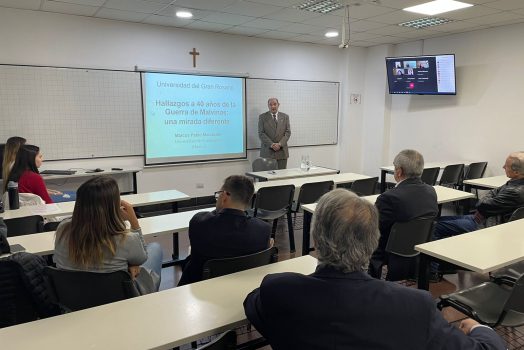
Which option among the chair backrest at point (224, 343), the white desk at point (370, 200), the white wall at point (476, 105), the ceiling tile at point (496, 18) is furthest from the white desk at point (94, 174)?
the ceiling tile at point (496, 18)

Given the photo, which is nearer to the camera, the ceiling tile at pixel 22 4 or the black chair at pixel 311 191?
the black chair at pixel 311 191

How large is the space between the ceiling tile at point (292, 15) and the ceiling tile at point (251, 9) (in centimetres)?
13

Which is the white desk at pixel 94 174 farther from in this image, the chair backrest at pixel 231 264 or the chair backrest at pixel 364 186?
the chair backrest at pixel 231 264

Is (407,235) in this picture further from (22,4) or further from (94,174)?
(22,4)

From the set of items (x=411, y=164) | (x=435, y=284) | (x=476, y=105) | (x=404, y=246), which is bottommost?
(x=435, y=284)

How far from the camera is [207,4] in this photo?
4.54 meters

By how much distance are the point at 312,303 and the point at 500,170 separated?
5.99 meters

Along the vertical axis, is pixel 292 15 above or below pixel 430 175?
Result: above

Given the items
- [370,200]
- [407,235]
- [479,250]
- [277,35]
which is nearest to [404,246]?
[407,235]

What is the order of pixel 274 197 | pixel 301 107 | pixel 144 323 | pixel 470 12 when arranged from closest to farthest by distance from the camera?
pixel 144 323 < pixel 274 197 < pixel 470 12 < pixel 301 107

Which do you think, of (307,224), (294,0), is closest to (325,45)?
(294,0)

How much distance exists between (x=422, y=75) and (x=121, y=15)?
482 cm

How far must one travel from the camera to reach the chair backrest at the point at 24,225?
2.65 meters

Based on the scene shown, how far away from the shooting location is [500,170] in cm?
590
